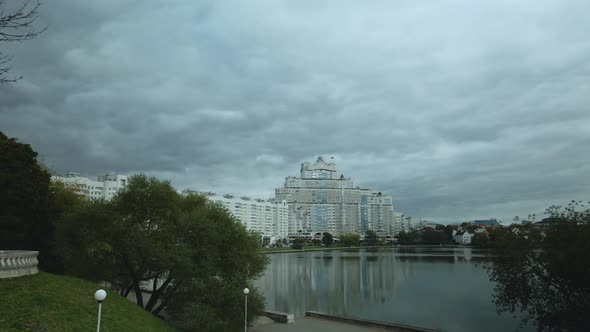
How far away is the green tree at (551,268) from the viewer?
20547 millimetres

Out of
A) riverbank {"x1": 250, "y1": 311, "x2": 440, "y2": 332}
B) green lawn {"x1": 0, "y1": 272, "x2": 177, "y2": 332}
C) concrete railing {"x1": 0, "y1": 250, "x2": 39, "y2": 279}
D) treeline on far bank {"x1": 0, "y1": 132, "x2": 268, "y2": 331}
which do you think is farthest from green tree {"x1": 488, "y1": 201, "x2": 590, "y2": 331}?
concrete railing {"x1": 0, "y1": 250, "x2": 39, "y2": 279}

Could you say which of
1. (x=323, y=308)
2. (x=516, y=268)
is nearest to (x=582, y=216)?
(x=516, y=268)

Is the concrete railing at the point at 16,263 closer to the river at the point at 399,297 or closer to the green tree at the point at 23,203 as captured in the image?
the green tree at the point at 23,203

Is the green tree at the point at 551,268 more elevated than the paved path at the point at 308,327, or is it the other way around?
the green tree at the point at 551,268

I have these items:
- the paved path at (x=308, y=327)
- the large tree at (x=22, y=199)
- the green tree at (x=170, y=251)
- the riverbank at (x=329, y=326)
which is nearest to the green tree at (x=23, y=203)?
the large tree at (x=22, y=199)

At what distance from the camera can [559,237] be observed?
→ 71.2 ft

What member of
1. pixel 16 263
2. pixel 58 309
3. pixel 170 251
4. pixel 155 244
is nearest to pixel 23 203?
pixel 155 244

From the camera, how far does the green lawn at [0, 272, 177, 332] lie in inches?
486

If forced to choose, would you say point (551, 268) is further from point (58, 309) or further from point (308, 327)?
point (58, 309)

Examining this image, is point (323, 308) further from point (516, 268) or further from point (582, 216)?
point (582, 216)

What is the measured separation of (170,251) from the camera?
22016 millimetres

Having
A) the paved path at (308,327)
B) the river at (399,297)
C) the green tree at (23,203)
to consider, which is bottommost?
the river at (399,297)

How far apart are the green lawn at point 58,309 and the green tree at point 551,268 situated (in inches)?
751

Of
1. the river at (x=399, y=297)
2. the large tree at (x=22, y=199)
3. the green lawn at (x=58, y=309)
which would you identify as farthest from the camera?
the river at (x=399, y=297)
